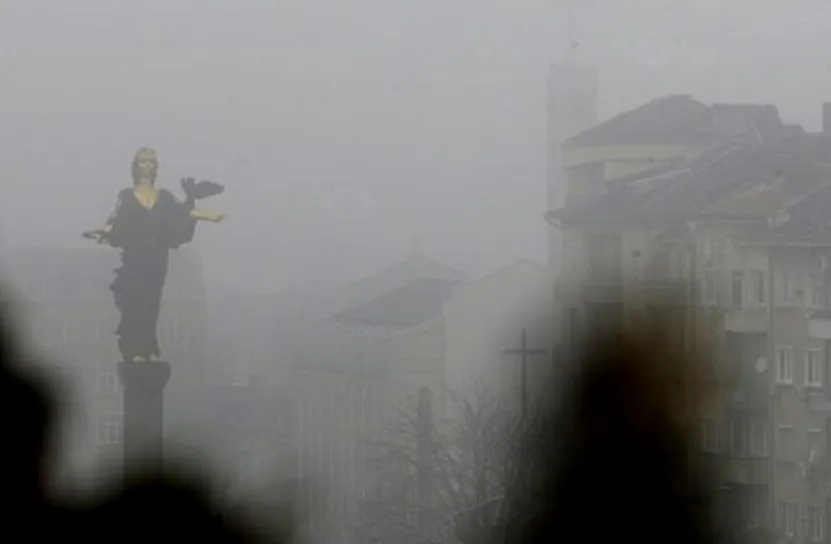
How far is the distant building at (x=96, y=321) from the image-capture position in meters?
65.6

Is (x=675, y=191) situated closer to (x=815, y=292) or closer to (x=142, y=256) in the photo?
(x=815, y=292)

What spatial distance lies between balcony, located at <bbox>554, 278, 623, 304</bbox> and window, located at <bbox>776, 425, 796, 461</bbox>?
10624 millimetres

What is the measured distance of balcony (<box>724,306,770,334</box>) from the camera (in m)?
45.0

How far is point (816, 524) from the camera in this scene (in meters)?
41.2

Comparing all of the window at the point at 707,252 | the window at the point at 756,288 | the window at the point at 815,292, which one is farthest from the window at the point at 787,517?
the window at the point at 707,252

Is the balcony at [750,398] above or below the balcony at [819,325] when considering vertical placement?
Answer: below

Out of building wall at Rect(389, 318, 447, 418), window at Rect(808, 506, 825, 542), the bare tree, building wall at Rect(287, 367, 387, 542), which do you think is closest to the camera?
the bare tree

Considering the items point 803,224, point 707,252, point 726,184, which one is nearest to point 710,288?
point 707,252

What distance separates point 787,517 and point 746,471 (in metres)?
1.80

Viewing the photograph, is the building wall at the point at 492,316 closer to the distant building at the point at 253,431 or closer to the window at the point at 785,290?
the distant building at the point at 253,431

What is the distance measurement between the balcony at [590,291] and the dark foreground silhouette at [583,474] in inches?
37.7

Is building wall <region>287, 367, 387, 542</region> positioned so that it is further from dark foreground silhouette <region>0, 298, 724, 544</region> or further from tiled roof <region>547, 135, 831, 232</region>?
tiled roof <region>547, 135, 831, 232</region>

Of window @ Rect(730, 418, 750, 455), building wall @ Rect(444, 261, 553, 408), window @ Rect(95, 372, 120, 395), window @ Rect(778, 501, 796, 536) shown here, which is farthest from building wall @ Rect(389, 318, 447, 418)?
window @ Rect(778, 501, 796, 536)

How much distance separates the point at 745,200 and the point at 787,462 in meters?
5.23
